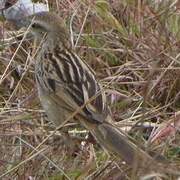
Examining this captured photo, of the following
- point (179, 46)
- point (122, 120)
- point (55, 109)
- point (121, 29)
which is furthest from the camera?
point (121, 29)

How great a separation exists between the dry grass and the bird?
0.36 ft

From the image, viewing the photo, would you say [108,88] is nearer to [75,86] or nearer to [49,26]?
[49,26]

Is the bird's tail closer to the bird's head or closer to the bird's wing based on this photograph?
the bird's wing

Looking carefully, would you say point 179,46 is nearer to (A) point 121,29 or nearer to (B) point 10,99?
(A) point 121,29

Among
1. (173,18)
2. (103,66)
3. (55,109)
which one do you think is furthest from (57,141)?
(173,18)

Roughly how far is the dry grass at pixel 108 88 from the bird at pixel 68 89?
111 mm

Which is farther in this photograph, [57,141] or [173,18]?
[173,18]

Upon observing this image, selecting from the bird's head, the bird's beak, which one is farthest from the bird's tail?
the bird's beak

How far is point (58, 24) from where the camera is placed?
14.9ft

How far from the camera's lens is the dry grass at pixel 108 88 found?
3.93m

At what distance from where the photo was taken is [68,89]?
13.3 feet

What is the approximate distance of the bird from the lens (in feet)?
12.2

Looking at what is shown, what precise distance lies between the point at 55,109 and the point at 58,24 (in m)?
0.64

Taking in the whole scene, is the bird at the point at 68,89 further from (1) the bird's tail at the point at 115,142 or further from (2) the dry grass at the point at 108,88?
(2) the dry grass at the point at 108,88
